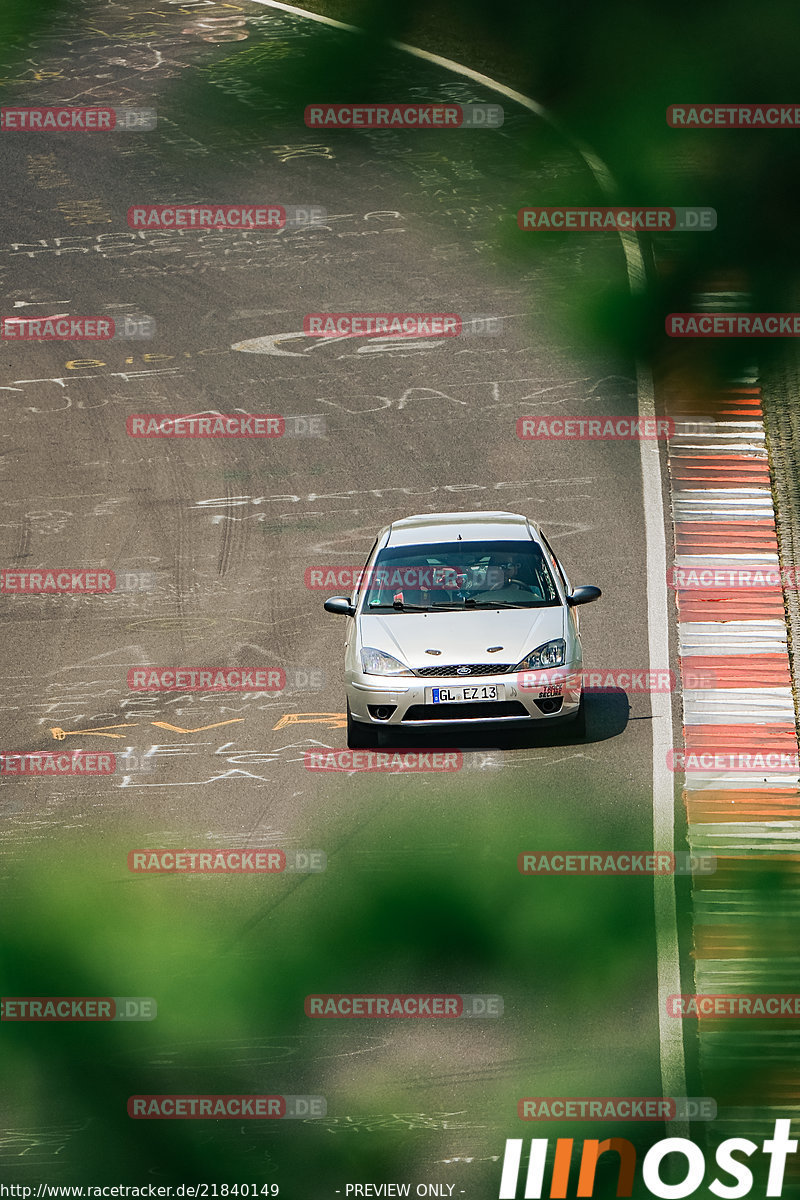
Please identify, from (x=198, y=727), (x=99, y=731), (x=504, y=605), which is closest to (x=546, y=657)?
(x=504, y=605)

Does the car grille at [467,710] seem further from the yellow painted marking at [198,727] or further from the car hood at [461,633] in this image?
the yellow painted marking at [198,727]

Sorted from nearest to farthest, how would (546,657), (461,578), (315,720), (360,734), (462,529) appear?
(546,657) < (360,734) < (461,578) < (462,529) < (315,720)

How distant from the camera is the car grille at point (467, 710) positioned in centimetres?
1183

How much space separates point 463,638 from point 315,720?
8.24ft

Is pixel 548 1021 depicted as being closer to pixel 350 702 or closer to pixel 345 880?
pixel 345 880

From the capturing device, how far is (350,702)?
40.2 feet

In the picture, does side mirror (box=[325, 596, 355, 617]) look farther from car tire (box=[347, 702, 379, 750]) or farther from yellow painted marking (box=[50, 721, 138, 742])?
yellow painted marking (box=[50, 721, 138, 742])

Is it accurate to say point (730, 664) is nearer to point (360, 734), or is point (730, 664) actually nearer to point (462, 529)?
point (462, 529)

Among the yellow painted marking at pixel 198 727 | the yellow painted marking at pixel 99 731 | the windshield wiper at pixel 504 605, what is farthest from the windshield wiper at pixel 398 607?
the yellow painted marking at pixel 99 731

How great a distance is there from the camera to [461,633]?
12039 mm

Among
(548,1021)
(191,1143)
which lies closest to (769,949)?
(548,1021)

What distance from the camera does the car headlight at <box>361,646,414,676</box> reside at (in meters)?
12.0

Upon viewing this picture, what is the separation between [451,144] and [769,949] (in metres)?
1.05

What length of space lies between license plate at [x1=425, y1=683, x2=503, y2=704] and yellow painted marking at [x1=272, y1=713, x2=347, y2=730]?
2.16 metres
